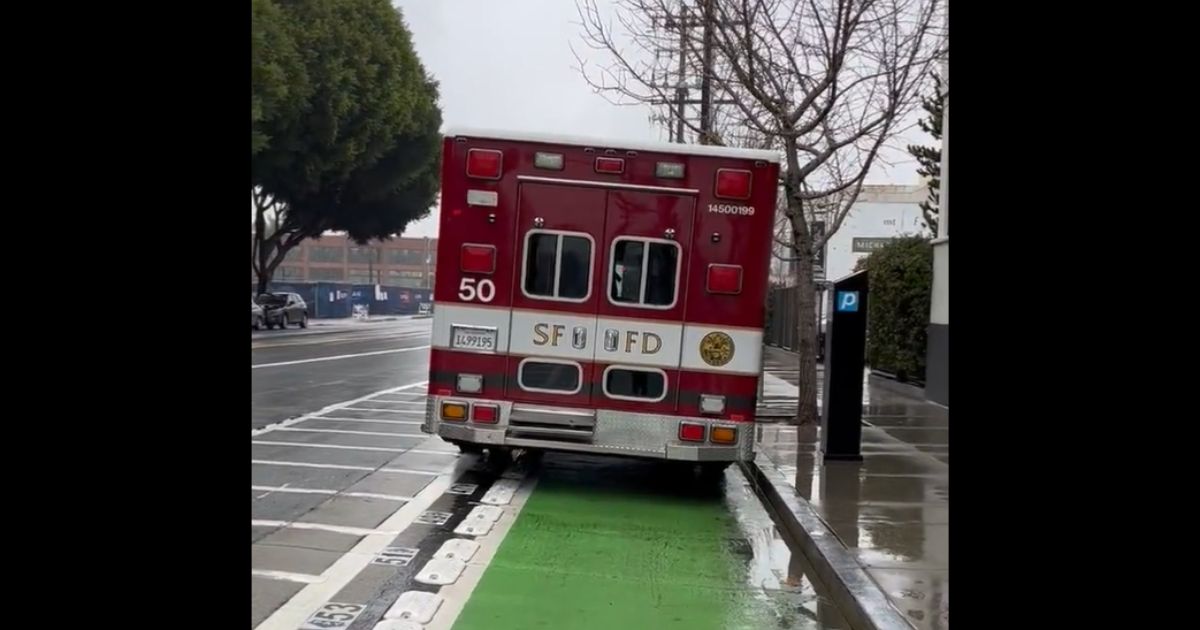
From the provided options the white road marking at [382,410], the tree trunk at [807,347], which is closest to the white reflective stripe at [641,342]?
the tree trunk at [807,347]

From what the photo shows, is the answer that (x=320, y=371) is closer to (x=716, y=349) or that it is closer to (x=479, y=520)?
(x=479, y=520)

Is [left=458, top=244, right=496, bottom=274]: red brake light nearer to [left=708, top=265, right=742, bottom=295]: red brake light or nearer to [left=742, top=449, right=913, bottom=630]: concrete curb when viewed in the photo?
[left=708, top=265, right=742, bottom=295]: red brake light

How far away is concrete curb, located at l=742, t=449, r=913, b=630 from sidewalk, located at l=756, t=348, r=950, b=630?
0.4 inches

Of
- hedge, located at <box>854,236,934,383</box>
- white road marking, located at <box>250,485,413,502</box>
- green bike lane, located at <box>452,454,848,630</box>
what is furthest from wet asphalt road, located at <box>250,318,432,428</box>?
hedge, located at <box>854,236,934,383</box>

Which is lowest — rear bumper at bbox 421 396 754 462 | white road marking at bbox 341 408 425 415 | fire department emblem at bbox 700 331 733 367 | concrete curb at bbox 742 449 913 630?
white road marking at bbox 341 408 425 415

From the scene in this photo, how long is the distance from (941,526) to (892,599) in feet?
6.44

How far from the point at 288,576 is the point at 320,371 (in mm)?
14871

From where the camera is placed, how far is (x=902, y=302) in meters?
17.0

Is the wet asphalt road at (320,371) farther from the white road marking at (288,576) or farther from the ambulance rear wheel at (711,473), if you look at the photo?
the ambulance rear wheel at (711,473)

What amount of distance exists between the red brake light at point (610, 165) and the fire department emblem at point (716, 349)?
1.51m

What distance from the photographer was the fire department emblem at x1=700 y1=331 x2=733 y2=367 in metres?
8.13

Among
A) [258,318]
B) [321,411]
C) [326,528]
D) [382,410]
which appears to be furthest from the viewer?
[258,318]

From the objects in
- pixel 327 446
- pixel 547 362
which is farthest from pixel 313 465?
pixel 547 362

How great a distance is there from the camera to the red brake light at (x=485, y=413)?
8219 millimetres
